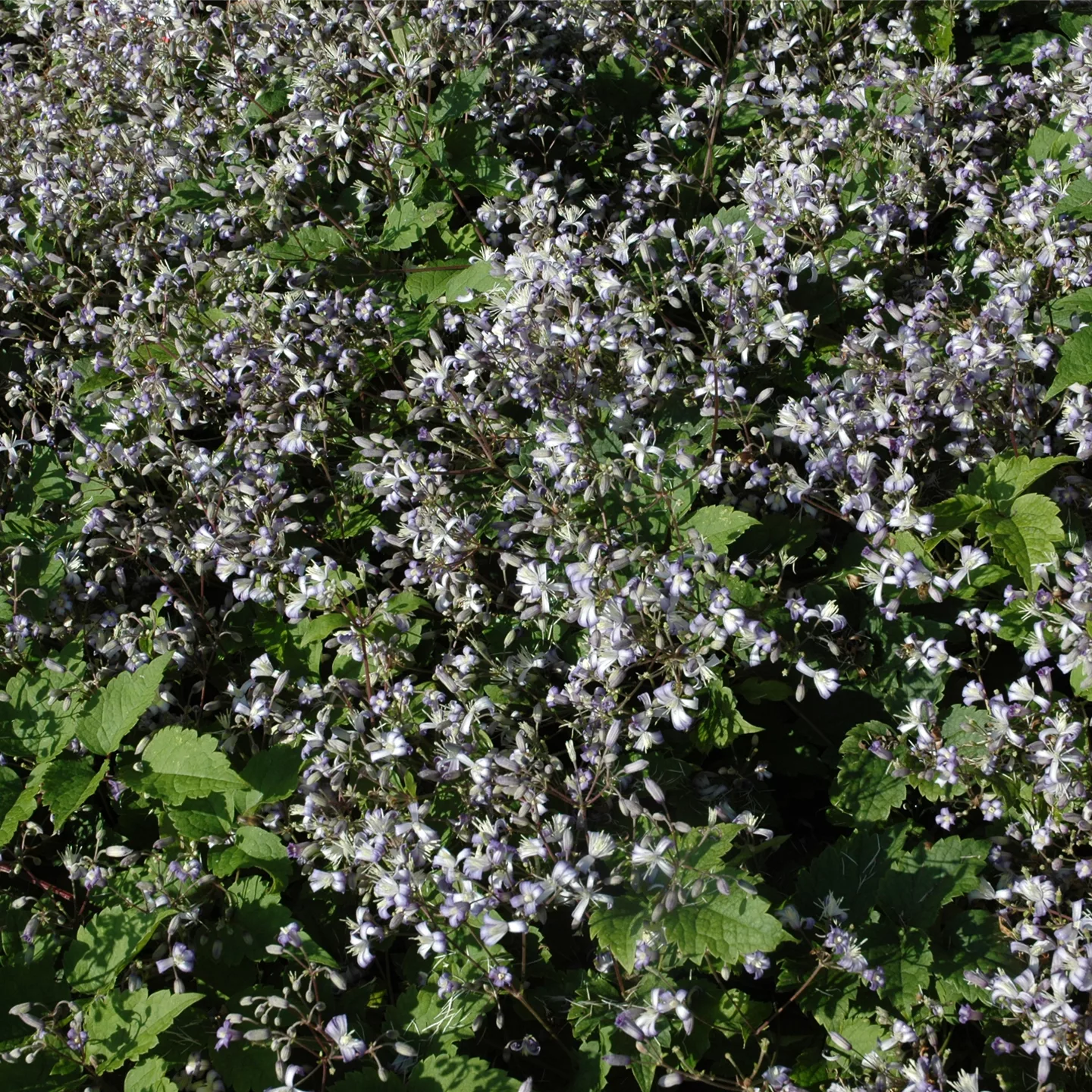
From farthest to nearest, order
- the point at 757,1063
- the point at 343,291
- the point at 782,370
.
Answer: the point at 343,291 → the point at 782,370 → the point at 757,1063

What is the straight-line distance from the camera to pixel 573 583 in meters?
3.68

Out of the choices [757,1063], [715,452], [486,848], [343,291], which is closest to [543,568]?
[715,452]

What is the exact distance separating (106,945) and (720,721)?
2381 mm

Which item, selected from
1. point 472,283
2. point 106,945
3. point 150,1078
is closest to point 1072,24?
point 472,283

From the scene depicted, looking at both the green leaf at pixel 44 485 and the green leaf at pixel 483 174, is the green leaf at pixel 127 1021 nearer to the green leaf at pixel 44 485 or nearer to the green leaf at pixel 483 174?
the green leaf at pixel 44 485

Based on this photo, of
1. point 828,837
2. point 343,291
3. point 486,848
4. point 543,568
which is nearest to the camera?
point 486,848

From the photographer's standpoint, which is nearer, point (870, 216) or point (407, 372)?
point (870, 216)

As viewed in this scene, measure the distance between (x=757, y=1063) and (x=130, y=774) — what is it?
261cm

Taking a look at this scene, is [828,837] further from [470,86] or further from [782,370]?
[470,86]

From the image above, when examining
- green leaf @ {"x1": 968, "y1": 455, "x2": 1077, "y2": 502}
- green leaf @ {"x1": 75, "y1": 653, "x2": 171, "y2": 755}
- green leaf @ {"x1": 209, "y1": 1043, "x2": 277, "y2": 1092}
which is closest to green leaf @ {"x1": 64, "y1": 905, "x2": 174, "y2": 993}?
green leaf @ {"x1": 209, "y1": 1043, "x2": 277, "y2": 1092}

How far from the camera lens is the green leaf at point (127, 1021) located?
3.46 meters

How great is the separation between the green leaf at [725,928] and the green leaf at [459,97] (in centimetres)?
418

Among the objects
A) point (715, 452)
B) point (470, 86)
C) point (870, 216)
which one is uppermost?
point (470, 86)

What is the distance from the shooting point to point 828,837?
425 cm
